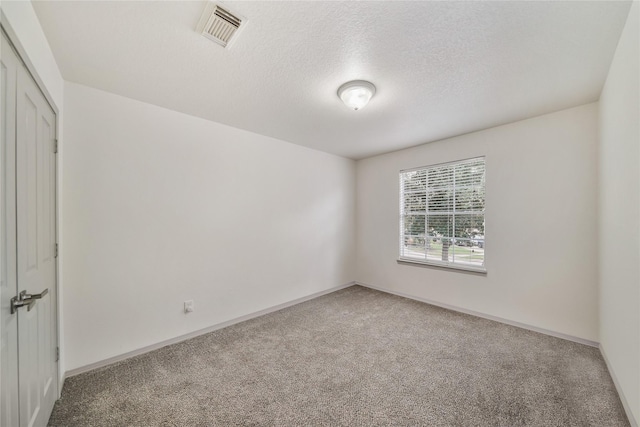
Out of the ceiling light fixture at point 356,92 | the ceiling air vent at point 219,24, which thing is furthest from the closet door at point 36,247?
the ceiling light fixture at point 356,92

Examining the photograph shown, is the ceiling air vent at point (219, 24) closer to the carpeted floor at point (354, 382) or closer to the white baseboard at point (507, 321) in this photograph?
the carpeted floor at point (354, 382)

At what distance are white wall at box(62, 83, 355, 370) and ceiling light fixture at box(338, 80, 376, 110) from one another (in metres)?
1.59

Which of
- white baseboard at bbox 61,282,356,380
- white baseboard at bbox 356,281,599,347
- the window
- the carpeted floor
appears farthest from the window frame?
white baseboard at bbox 61,282,356,380

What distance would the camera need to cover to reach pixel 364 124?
315 centimetres

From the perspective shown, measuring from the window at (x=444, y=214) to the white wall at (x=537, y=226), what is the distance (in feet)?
0.44

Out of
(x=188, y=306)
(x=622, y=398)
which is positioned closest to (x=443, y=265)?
(x=622, y=398)

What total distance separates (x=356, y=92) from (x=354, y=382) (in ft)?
7.96

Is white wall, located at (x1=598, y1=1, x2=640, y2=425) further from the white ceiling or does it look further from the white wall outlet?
the white wall outlet

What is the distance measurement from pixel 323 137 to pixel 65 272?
122 inches

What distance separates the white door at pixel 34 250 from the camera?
129cm

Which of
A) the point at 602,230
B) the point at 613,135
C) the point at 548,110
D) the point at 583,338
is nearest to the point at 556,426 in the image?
the point at 583,338

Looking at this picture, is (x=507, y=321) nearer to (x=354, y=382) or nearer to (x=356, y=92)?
(x=354, y=382)

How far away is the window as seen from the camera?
343 centimetres

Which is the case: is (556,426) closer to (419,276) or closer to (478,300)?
(478,300)
